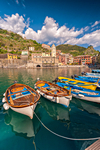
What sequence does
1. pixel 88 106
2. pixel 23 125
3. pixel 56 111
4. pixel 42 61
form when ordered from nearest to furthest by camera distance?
pixel 23 125
pixel 56 111
pixel 88 106
pixel 42 61

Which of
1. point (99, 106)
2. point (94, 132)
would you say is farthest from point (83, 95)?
point (94, 132)

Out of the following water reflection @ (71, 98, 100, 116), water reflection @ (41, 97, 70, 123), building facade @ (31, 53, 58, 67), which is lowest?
water reflection @ (41, 97, 70, 123)

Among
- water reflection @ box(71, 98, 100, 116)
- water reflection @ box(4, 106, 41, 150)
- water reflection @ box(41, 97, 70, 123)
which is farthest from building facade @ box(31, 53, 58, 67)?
water reflection @ box(4, 106, 41, 150)

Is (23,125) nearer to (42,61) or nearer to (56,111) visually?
(56,111)

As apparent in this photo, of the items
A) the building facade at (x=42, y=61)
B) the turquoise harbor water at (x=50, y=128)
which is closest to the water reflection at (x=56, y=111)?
the turquoise harbor water at (x=50, y=128)

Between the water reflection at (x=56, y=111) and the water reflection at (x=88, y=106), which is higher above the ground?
the water reflection at (x=88, y=106)

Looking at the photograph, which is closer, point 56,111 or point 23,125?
point 23,125

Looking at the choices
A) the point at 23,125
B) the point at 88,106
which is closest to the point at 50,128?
the point at 23,125

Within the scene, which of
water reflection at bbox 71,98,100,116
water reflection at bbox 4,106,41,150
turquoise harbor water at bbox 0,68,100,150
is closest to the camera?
turquoise harbor water at bbox 0,68,100,150

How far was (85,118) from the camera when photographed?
6.45 meters

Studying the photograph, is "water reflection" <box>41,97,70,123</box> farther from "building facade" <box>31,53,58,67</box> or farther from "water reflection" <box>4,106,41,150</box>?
"building facade" <box>31,53,58,67</box>

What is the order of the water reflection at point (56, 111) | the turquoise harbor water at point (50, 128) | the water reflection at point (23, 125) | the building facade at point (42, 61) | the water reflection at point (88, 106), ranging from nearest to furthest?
1. the turquoise harbor water at point (50, 128)
2. the water reflection at point (23, 125)
3. the water reflection at point (56, 111)
4. the water reflection at point (88, 106)
5. the building facade at point (42, 61)

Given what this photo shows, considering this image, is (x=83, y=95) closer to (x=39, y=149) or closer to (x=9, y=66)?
(x=39, y=149)

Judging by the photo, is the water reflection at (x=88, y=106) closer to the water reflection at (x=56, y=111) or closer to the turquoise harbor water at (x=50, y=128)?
the turquoise harbor water at (x=50, y=128)
